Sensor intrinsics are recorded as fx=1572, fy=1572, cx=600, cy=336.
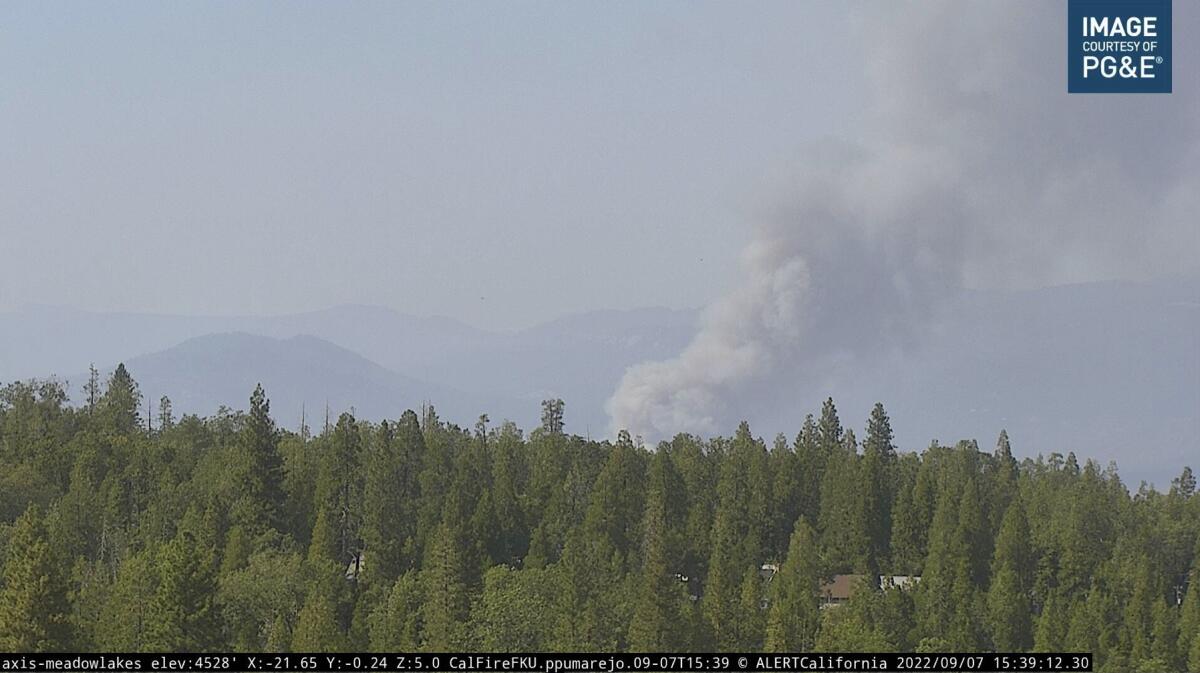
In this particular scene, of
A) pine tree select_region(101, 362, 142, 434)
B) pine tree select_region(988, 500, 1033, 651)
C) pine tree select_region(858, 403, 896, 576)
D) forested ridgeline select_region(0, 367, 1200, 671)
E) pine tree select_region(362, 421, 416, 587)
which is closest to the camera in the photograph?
forested ridgeline select_region(0, 367, 1200, 671)

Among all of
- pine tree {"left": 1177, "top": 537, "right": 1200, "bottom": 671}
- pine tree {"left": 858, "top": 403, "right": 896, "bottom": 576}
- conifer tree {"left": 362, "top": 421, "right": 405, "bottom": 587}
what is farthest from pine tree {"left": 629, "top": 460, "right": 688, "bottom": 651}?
pine tree {"left": 858, "top": 403, "right": 896, "bottom": 576}

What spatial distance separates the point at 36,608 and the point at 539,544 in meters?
37.2

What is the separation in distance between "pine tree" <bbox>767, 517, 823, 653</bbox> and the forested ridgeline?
202mm

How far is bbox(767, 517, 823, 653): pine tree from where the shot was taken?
227 ft

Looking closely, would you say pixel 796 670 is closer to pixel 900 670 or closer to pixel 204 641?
pixel 900 670

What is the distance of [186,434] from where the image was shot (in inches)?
4614

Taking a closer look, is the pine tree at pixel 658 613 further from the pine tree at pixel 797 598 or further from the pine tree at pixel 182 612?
the pine tree at pixel 182 612

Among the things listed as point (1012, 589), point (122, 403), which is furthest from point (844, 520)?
point (122, 403)

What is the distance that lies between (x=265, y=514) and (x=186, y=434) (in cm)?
3028

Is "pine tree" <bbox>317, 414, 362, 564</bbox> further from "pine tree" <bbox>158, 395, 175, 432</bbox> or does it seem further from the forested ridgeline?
"pine tree" <bbox>158, 395, 175, 432</bbox>

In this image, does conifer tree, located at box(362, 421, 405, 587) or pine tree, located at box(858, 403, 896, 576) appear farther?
pine tree, located at box(858, 403, 896, 576)

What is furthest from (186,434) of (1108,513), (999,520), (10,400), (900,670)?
(900,670)

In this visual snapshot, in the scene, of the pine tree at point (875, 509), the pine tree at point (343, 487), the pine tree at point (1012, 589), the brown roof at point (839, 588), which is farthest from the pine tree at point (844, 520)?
the pine tree at point (343, 487)

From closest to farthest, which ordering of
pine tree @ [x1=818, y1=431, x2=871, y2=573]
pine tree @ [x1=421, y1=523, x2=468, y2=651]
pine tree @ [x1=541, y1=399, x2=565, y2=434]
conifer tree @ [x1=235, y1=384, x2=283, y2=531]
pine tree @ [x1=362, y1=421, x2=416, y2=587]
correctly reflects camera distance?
1. pine tree @ [x1=421, y1=523, x2=468, y2=651]
2. pine tree @ [x1=362, y1=421, x2=416, y2=587]
3. conifer tree @ [x1=235, y1=384, x2=283, y2=531]
4. pine tree @ [x1=818, y1=431, x2=871, y2=573]
5. pine tree @ [x1=541, y1=399, x2=565, y2=434]
